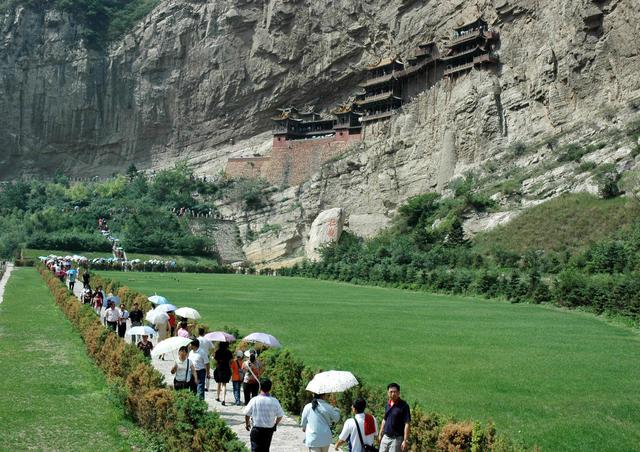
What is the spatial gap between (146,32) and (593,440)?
3641 inches

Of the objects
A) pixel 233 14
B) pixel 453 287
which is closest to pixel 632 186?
pixel 453 287

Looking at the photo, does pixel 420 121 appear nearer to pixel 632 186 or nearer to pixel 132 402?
pixel 632 186

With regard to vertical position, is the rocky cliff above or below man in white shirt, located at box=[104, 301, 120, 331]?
above

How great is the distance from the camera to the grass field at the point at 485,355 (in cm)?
1080

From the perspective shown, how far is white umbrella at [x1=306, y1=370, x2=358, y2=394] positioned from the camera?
8.52m

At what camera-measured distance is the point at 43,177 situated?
94.1 m

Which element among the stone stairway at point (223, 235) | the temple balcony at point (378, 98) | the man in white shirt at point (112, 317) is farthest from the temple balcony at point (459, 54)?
the man in white shirt at point (112, 317)

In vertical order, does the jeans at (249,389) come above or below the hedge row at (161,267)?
below

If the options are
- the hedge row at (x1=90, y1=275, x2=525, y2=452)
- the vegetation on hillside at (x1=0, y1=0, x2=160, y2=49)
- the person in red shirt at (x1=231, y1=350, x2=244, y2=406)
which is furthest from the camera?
the vegetation on hillside at (x1=0, y1=0, x2=160, y2=49)

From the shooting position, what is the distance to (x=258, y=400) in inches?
352

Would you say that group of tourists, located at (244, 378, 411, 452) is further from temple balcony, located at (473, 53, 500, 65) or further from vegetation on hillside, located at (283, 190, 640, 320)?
temple balcony, located at (473, 53, 500, 65)

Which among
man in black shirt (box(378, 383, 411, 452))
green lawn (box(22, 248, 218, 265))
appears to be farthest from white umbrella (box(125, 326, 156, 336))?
green lawn (box(22, 248, 218, 265))

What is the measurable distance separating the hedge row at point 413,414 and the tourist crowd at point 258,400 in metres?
0.36

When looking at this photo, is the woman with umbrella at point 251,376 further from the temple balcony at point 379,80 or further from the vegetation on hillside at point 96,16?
the vegetation on hillside at point 96,16
